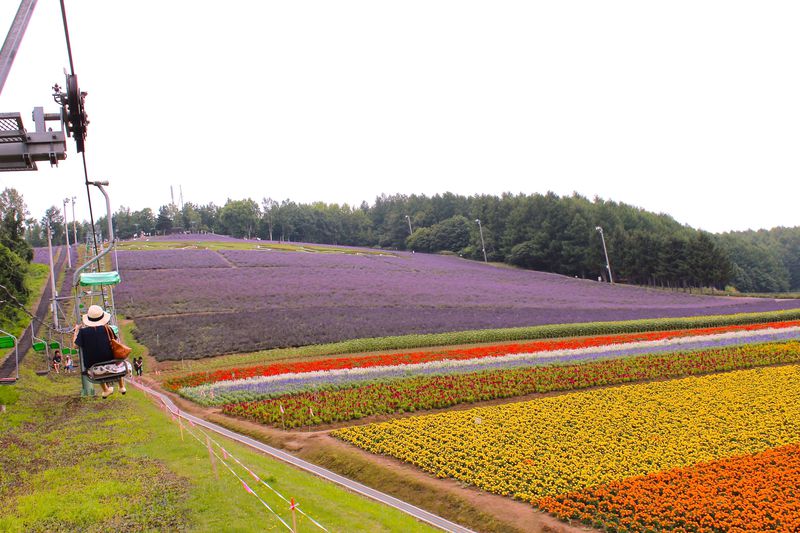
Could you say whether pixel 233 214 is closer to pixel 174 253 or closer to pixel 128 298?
pixel 174 253

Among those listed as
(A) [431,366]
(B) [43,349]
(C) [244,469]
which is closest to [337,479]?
(C) [244,469]

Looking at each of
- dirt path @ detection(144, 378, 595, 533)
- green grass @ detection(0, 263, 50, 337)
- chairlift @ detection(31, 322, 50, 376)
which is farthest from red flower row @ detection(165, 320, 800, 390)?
green grass @ detection(0, 263, 50, 337)

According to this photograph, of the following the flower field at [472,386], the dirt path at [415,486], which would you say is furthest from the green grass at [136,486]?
the flower field at [472,386]

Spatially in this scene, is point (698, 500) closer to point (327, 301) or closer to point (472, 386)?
point (472, 386)

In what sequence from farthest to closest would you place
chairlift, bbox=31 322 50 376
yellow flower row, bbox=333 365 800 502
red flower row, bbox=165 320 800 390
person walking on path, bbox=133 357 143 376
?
person walking on path, bbox=133 357 143 376
red flower row, bbox=165 320 800 390
chairlift, bbox=31 322 50 376
yellow flower row, bbox=333 365 800 502

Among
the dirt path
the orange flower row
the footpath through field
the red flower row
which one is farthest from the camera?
the red flower row

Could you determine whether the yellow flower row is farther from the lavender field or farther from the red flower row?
the lavender field
